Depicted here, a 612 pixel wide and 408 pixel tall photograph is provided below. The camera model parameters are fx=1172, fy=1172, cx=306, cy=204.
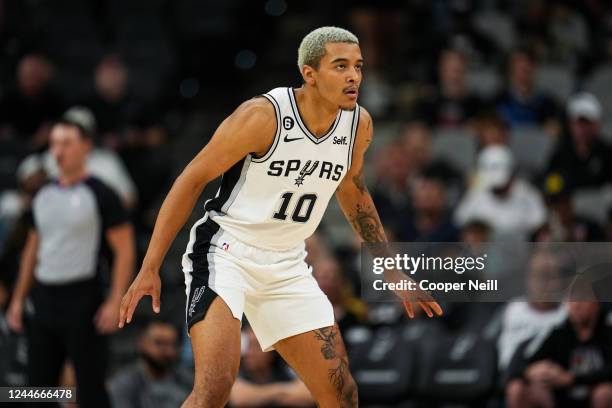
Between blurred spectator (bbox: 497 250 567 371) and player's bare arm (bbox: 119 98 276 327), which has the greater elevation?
player's bare arm (bbox: 119 98 276 327)

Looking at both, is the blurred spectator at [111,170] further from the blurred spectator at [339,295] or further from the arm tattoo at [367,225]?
the arm tattoo at [367,225]

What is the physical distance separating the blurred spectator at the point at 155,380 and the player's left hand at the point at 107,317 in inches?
32.3

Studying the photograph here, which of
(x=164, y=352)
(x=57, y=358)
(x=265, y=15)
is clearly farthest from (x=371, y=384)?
(x=265, y=15)

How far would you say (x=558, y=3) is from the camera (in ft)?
43.2

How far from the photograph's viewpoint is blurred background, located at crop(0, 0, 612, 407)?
31.6ft

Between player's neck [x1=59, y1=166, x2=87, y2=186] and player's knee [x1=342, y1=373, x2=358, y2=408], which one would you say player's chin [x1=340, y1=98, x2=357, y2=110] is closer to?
player's knee [x1=342, y1=373, x2=358, y2=408]

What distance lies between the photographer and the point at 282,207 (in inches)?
243

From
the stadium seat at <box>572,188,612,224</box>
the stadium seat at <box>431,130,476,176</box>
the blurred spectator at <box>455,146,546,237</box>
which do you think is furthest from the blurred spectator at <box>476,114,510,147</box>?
the stadium seat at <box>572,188,612,224</box>

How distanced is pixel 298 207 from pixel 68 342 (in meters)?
2.98

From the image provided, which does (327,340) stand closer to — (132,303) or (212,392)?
(212,392)

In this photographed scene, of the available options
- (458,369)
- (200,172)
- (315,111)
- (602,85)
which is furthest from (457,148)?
(200,172)

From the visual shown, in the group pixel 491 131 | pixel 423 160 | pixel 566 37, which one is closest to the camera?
pixel 491 131

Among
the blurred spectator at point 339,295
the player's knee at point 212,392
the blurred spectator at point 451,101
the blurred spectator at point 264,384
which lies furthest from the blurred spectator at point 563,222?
the player's knee at point 212,392

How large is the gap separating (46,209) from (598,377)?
4.28m
